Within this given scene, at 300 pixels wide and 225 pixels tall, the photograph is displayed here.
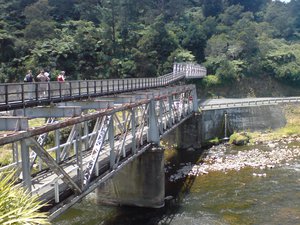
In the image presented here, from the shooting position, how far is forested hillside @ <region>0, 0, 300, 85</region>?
68.8 meters

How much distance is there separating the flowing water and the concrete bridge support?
1.74 ft

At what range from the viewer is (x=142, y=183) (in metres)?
23.5

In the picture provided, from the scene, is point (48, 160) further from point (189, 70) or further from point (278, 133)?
point (189, 70)

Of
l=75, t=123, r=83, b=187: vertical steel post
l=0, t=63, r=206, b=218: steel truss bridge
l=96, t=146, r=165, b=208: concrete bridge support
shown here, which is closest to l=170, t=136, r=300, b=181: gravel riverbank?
l=0, t=63, r=206, b=218: steel truss bridge

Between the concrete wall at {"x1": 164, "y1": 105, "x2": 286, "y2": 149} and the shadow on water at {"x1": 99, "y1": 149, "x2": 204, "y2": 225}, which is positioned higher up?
the concrete wall at {"x1": 164, "y1": 105, "x2": 286, "y2": 149}

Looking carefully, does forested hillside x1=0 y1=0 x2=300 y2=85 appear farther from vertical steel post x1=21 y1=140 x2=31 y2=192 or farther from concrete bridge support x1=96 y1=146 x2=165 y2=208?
vertical steel post x1=21 y1=140 x2=31 y2=192

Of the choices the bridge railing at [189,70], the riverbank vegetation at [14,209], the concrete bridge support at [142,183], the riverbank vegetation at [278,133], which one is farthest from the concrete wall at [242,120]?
the riverbank vegetation at [14,209]

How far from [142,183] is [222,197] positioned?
208 inches

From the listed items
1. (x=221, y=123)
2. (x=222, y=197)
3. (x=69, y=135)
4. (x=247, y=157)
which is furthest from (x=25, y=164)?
(x=221, y=123)

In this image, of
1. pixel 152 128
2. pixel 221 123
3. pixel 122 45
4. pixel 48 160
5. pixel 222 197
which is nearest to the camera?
pixel 48 160

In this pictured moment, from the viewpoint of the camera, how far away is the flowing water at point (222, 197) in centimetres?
2098

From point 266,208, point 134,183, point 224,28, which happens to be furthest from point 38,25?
point 266,208

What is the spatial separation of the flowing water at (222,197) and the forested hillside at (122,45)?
38.0 meters

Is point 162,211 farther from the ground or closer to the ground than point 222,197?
closer to the ground
